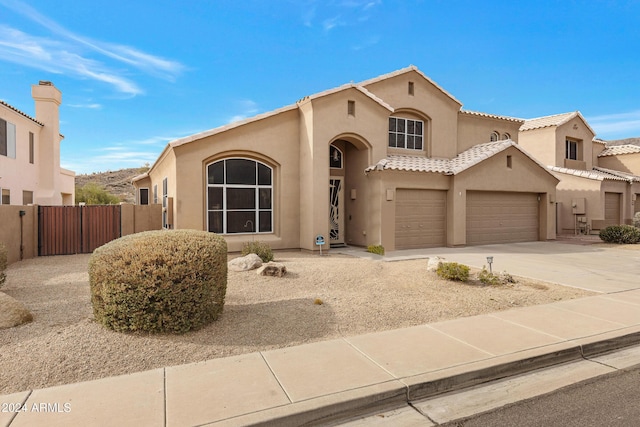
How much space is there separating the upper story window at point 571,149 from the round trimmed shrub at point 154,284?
27.3 metres

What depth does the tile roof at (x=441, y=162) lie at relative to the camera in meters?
14.3

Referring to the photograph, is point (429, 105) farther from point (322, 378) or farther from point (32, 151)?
point (32, 151)

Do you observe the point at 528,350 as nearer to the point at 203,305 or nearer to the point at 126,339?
the point at 203,305

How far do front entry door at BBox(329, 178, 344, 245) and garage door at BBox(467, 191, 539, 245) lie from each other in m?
5.54

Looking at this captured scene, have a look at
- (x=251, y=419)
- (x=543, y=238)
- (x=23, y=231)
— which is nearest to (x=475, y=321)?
(x=251, y=419)

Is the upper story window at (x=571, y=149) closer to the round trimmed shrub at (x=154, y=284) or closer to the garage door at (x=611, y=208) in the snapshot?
the garage door at (x=611, y=208)

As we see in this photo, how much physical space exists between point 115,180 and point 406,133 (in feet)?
172

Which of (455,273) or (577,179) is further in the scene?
(577,179)

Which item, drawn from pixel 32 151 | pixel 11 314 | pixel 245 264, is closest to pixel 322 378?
pixel 11 314

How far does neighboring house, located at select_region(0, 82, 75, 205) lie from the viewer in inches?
668

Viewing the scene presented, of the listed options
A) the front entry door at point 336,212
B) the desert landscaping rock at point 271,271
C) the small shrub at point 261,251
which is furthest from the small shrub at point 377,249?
the desert landscaping rock at point 271,271

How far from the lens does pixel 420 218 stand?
1520cm

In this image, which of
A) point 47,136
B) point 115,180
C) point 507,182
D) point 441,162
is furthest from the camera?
point 115,180

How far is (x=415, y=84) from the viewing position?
674 inches
